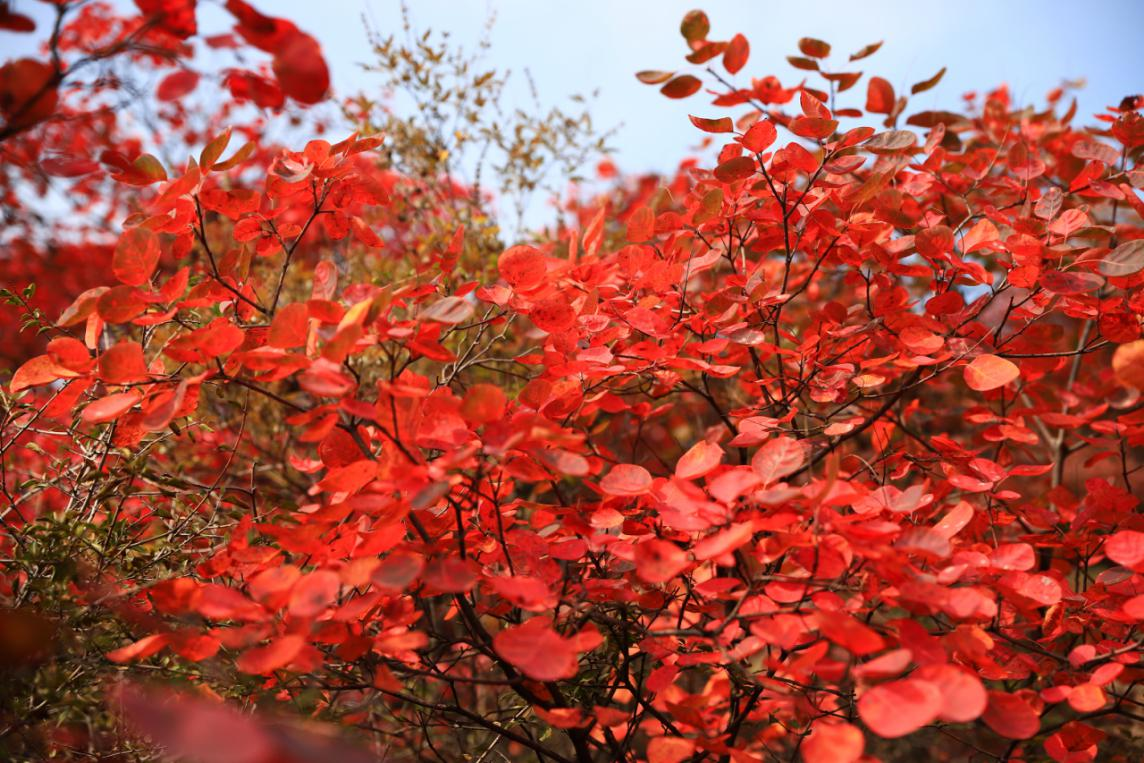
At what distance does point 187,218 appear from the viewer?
1309 millimetres

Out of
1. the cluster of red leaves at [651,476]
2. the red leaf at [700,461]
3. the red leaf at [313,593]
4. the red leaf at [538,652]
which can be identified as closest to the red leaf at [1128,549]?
the cluster of red leaves at [651,476]

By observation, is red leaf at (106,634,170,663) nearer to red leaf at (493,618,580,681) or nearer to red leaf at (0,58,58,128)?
red leaf at (493,618,580,681)

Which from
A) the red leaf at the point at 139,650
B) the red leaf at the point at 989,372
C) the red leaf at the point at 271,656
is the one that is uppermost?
the red leaf at the point at 989,372

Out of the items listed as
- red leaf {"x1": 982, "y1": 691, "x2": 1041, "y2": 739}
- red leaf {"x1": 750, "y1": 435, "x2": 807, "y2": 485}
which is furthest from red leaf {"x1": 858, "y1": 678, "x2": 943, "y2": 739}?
red leaf {"x1": 750, "y1": 435, "x2": 807, "y2": 485}

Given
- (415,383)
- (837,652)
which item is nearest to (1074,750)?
(415,383)

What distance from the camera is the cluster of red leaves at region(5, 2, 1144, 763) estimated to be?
0.96 meters

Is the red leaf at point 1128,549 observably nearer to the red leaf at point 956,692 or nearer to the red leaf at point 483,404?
the red leaf at point 956,692

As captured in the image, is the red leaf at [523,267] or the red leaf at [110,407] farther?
the red leaf at [523,267]

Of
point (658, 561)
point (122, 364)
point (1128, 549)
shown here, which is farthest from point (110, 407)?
point (1128, 549)

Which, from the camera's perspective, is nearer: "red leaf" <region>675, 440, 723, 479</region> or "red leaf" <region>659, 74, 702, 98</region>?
"red leaf" <region>675, 440, 723, 479</region>

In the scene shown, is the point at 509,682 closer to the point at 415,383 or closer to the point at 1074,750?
the point at 415,383

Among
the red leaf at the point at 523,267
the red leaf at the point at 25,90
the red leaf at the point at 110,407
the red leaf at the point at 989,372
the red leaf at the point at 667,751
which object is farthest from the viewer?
the red leaf at the point at 523,267

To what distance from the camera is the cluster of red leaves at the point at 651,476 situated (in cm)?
96

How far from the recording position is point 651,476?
130cm
